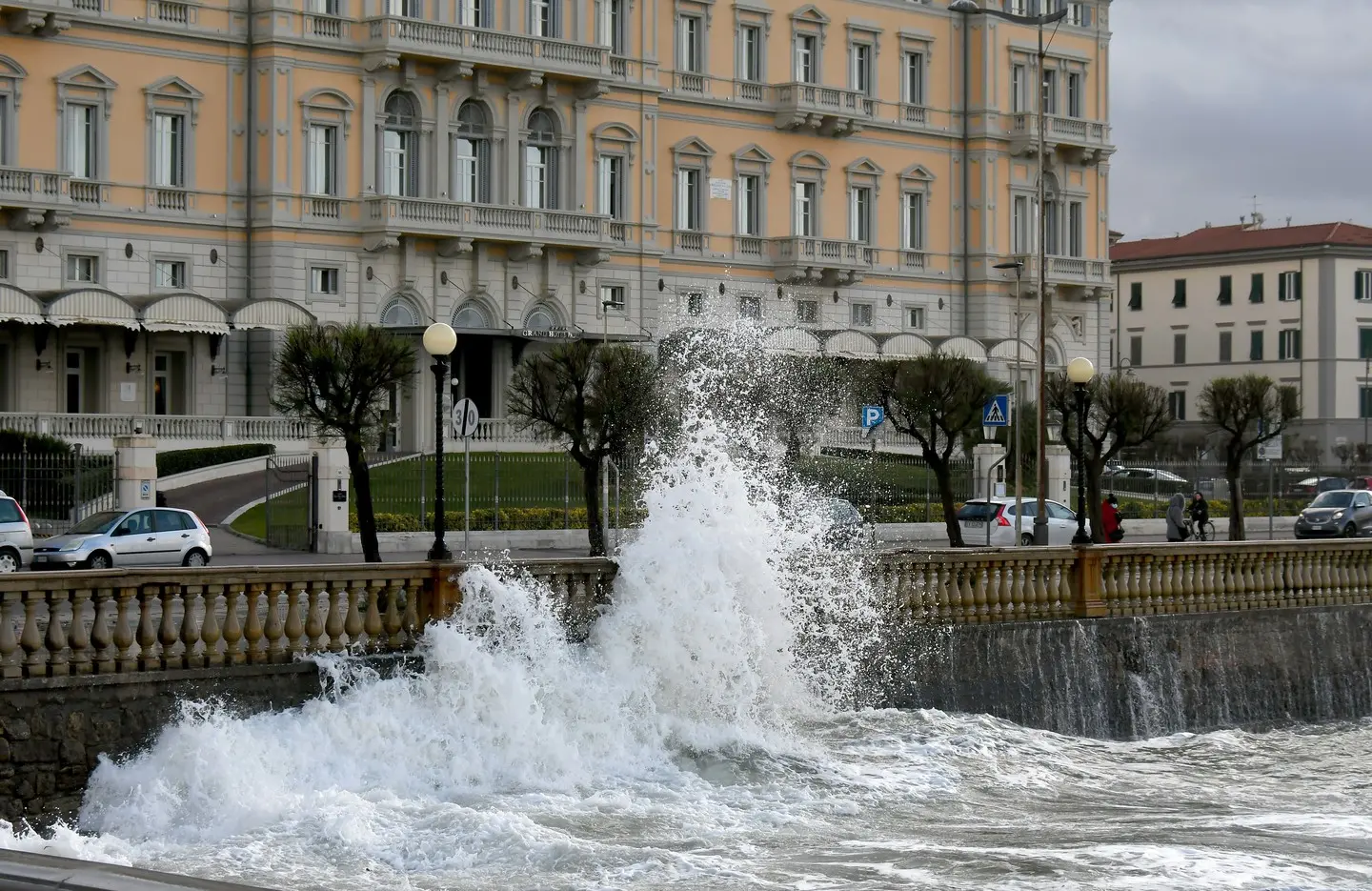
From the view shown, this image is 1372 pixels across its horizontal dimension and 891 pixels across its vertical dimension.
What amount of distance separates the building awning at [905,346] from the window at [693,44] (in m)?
10.2

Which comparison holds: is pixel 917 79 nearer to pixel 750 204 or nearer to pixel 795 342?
pixel 750 204

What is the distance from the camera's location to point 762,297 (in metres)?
64.2

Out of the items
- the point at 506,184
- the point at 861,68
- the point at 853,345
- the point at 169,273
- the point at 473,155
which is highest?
the point at 861,68

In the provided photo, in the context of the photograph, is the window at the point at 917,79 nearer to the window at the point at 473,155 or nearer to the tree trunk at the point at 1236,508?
the window at the point at 473,155

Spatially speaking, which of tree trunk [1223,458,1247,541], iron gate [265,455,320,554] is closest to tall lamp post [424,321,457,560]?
iron gate [265,455,320,554]

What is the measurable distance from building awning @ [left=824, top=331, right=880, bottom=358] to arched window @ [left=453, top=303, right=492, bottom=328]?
35.1 feet

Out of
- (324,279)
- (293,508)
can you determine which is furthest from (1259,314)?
(293,508)

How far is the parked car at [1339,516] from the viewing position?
163 feet

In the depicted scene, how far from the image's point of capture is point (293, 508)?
130ft

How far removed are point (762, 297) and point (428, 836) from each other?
4993cm

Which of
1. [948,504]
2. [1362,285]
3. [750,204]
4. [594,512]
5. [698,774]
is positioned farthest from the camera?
[1362,285]

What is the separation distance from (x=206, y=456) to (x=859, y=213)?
27433mm

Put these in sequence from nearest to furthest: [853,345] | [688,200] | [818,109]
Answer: [853,345] < [688,200] < [818,109]

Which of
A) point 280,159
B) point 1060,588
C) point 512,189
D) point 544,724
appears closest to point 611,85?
point 512,189
